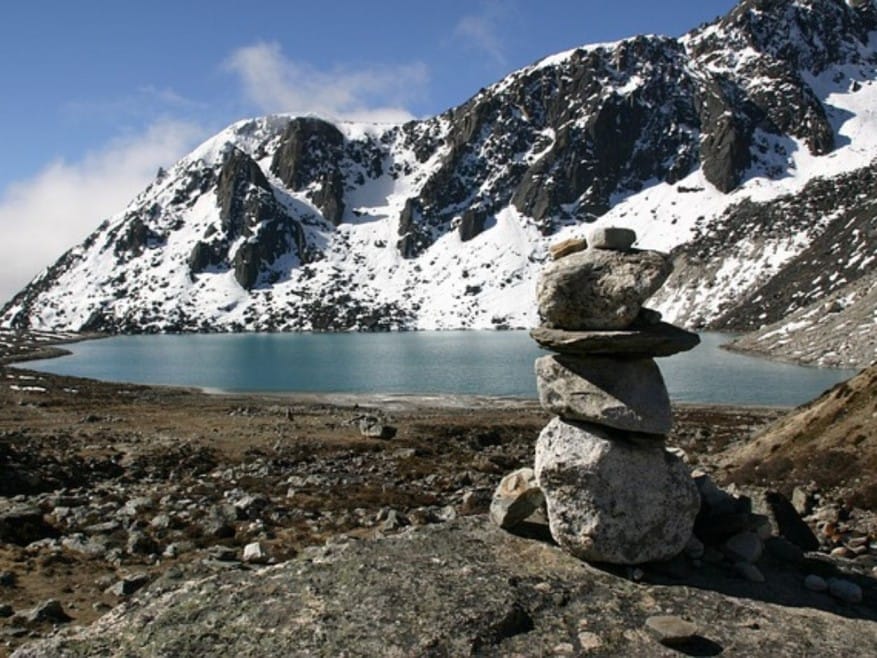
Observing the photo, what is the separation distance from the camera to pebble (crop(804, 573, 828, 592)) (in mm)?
12781

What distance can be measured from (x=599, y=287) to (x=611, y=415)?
2.35 meters

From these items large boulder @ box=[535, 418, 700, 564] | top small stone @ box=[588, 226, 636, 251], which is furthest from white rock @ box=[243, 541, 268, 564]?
top small stone @ box=[588, 226, 636, 251]

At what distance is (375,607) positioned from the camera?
37.8 ft

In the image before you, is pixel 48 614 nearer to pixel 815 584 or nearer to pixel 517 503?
pixel 517 503

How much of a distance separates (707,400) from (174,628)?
67553 millimetres

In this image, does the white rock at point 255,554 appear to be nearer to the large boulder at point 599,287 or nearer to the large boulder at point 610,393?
the large boulder at point 610,393

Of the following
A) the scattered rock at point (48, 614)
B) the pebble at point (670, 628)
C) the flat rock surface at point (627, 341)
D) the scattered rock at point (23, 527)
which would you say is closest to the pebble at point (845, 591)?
the pebble at point (670, 628)

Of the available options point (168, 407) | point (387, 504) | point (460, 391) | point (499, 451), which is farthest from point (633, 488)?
point (460, 391)

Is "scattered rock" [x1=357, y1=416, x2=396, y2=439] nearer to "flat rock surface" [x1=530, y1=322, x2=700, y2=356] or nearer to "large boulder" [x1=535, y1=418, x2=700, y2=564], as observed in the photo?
"large boulder" [x1=535, y1=418, x2=700, y2=564]

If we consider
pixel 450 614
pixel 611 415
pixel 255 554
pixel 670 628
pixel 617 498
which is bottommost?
pixel 255 554

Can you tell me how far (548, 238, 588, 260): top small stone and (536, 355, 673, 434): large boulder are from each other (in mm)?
2114

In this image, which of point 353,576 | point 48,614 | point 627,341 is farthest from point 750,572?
point 48,614

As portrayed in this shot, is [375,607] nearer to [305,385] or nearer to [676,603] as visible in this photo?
[676,603]

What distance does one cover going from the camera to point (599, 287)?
525 inches
